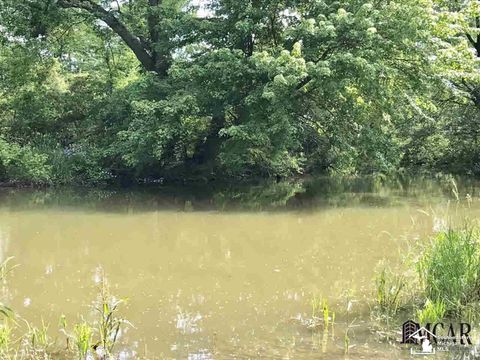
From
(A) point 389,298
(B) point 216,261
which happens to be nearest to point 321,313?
(A) point 389,298

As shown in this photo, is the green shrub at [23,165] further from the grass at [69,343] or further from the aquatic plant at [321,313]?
the aquatic plant at [321,313]

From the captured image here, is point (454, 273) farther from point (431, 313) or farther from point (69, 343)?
point (69, 343)

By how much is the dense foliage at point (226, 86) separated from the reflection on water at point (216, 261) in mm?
1778

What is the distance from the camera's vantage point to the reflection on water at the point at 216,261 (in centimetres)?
418

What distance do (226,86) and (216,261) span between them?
23.8 ft

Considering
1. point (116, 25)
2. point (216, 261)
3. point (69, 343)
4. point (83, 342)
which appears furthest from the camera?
point (116, 25)

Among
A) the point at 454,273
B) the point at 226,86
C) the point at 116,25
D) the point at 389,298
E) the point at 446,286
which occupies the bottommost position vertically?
the point at 389,298

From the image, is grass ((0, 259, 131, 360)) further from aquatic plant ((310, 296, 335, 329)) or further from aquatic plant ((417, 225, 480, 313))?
aquatic plant ((417, 225, 480, 313))

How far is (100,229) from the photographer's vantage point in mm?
9047

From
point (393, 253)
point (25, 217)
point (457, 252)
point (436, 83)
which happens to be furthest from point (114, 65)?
point (457, 252)

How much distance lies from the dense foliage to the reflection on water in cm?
178

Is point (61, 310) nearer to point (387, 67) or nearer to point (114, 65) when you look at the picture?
point (387, 67)

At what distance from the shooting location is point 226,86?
1323 centimetres

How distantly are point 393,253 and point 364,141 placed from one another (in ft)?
20.3
